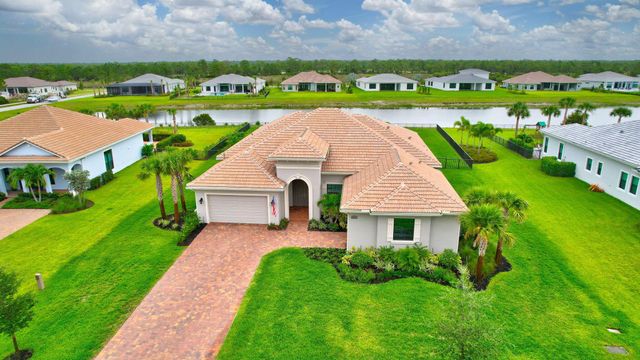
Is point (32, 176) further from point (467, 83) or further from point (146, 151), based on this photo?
point (467, 83)

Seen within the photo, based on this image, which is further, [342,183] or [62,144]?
[62,144]

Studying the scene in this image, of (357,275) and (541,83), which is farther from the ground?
(541,83)

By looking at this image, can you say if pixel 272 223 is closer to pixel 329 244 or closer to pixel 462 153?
pixel 329 244

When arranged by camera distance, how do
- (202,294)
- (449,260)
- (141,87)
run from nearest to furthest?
(202,294) < (449,260) < (141,87)

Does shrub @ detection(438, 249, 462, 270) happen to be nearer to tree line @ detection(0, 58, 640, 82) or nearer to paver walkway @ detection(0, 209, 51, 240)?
paver walkway @ detection(0, 209, 51, 240)

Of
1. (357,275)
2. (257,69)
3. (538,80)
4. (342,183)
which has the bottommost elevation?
(357,275)

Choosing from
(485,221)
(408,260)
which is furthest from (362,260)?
(485,221)
